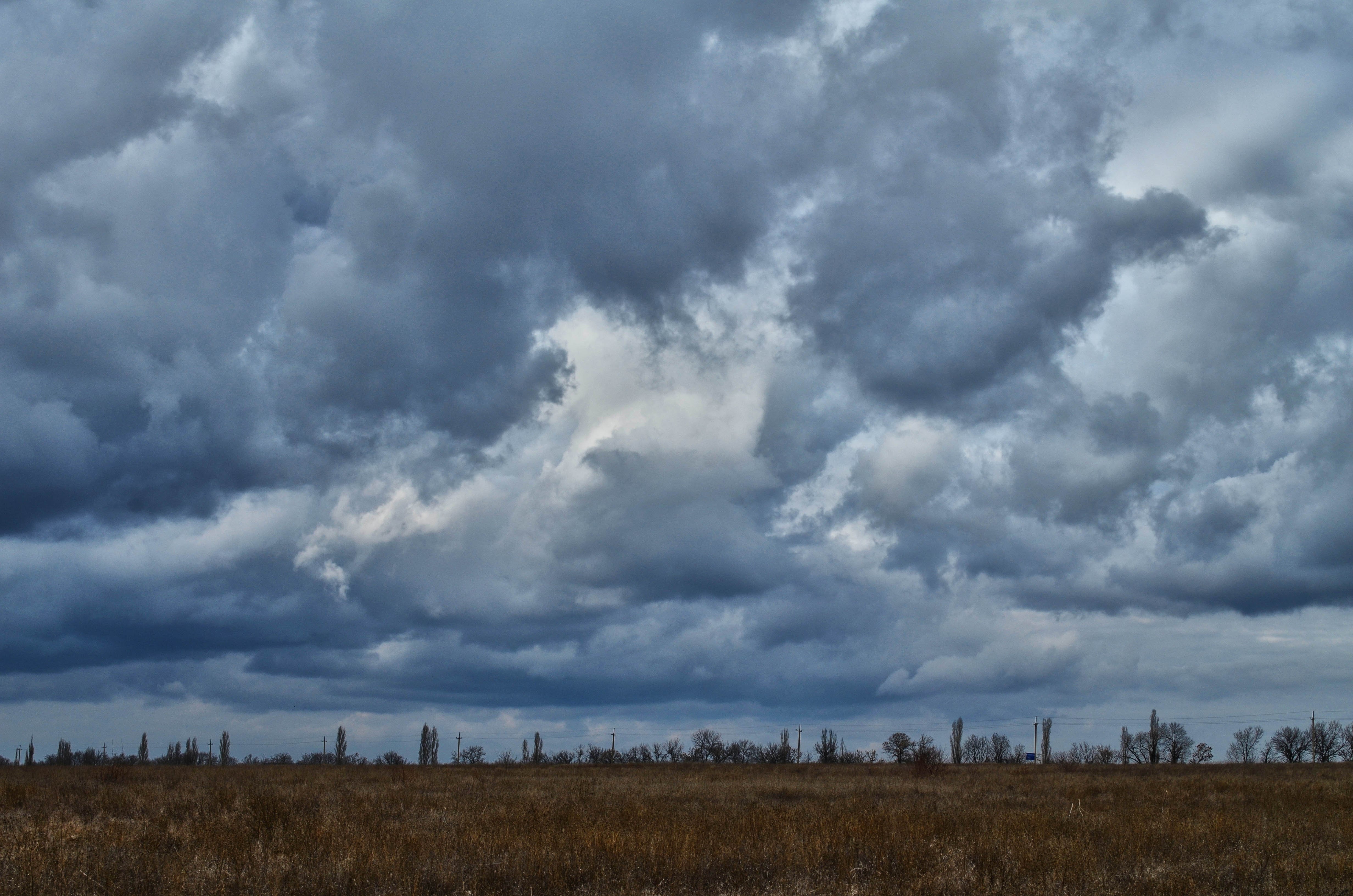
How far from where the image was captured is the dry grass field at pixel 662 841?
12.8 meters

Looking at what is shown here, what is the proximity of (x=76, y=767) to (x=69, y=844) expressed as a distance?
44.5 m

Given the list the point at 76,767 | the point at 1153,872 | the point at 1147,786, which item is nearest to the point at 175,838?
the point at 1153,872

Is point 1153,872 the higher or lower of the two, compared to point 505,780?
higher

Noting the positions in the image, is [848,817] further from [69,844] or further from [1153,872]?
[69,844]

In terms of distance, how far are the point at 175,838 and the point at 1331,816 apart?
26152 mm

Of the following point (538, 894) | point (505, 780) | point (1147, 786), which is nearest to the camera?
point (538, 894)

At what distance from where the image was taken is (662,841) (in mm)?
15805

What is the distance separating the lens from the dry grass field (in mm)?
12828

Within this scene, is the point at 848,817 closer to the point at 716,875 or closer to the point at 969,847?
the point at 969,847

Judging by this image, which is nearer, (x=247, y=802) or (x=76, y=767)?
(x=247, y=802)

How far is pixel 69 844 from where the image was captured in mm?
15078

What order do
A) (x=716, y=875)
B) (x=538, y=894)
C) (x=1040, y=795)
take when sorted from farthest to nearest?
(x=1040, y=795) → (x=716, y=875) → (x=538, y=894)

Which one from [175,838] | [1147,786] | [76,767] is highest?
[175,838]

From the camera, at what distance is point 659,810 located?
2233cm
